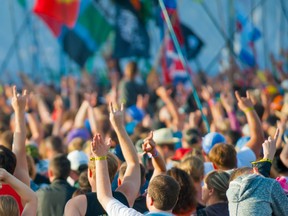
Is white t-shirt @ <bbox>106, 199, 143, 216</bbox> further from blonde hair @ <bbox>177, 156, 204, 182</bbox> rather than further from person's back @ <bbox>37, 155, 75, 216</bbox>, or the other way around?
blonde hair @ <bbox>177, 156, 204, 182</bbox>

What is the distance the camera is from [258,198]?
6844 millimetres

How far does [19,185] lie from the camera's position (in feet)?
24.5

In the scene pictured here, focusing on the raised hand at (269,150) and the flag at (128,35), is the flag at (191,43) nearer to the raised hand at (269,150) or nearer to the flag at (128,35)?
the flag at (128,35)

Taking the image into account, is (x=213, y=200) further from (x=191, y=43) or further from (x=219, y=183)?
(x=191, y=43)

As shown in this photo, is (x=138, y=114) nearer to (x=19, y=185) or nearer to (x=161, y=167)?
(x=161, y=167)

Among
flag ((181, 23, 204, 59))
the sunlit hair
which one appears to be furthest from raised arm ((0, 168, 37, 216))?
flag ((181, 23, 204, 59))

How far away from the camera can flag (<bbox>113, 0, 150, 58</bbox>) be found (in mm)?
22359

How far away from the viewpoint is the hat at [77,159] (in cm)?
1027

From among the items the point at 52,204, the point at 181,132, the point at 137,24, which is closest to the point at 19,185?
the point at 52,204

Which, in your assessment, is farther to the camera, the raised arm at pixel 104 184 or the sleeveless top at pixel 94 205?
the sleeveless top at pixel 94 205

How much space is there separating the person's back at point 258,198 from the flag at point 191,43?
14.9 meters

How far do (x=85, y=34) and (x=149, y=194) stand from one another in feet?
58.0

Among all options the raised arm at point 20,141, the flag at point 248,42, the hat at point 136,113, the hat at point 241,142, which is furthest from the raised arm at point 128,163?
the flag at point 248,42

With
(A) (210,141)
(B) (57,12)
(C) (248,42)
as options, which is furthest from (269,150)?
(C) (248,42)
